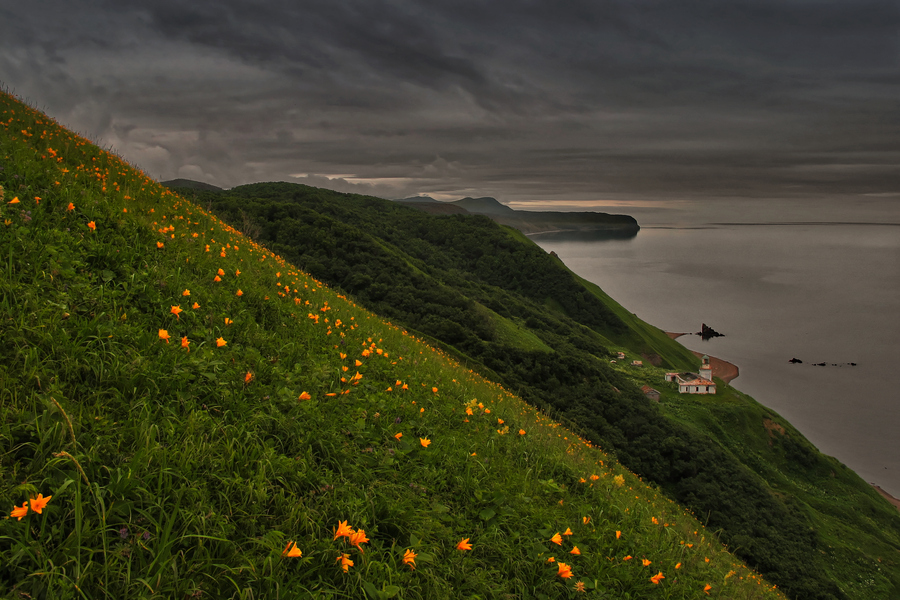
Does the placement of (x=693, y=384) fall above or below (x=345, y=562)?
below

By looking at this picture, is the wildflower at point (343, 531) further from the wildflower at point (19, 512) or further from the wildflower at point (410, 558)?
the wildflower at point (19, 512)

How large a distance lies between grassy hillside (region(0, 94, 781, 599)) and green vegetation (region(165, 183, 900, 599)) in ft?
27.3

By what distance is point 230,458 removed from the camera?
301 cm

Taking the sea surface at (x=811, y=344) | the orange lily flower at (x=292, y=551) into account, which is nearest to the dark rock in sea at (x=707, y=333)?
the sea surface at (x=811, y=344)

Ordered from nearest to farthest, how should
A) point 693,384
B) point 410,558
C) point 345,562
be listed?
point 345,562 < point 410,558 < point 693,384

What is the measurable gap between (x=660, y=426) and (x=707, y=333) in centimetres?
10458

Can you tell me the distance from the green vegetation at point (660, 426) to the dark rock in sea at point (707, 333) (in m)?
40.7

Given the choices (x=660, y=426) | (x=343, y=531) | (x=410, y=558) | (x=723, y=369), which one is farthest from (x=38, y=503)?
(x=723, y=369)

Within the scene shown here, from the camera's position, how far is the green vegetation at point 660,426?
1018 inches

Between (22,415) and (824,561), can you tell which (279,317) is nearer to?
(22,415)

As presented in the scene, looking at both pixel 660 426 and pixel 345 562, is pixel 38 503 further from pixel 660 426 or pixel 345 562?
pixel 660 426

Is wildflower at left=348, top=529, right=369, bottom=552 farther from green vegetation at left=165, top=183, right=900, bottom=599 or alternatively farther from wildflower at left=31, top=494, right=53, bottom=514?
green vegetation at left=165, top=183, right=900, bottom=599

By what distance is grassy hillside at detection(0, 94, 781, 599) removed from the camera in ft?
7.51

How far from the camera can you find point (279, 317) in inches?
230
